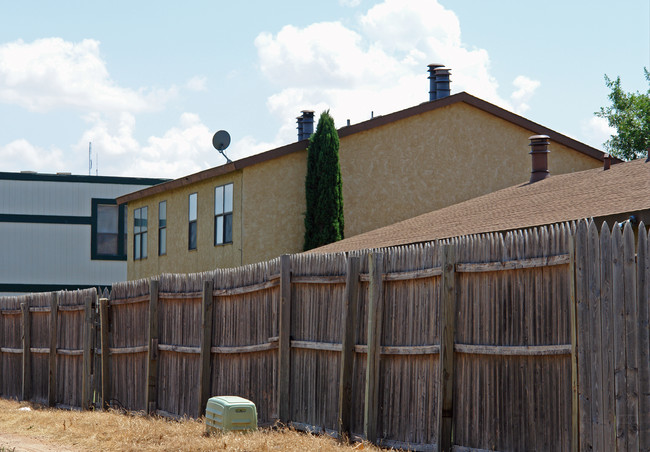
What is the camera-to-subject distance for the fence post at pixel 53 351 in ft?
57.9

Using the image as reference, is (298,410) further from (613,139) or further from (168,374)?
(613,139)

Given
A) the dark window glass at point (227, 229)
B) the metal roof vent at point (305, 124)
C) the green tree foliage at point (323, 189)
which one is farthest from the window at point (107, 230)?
the green tree foliage at point (323, 189)

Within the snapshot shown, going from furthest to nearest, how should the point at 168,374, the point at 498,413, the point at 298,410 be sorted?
the point at 168,374
the point at 298,410
the point at 498,413

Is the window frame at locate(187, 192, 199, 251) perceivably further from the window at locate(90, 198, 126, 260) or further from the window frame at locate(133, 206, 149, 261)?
the window at locate(90, 198, 126, 260)

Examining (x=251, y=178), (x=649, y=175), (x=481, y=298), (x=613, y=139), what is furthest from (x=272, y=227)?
(x=613, y=139)

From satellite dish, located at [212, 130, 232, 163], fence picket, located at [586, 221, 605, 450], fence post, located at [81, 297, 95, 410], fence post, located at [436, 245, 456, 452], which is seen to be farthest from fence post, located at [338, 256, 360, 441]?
satellite dish, located at [212, 130, 232, 163]

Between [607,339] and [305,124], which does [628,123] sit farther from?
[607,339]

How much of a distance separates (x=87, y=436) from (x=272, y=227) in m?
11.7

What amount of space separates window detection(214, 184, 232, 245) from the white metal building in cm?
1662

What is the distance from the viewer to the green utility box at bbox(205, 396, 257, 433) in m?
10.8

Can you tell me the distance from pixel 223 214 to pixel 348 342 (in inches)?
560

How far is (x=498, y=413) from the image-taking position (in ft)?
28.5

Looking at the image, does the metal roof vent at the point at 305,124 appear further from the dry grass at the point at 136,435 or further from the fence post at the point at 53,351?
the dry grass at the point at 136,435

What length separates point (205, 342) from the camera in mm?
13133
